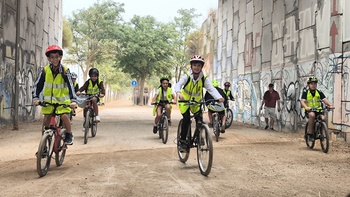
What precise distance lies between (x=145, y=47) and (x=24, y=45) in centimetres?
2429

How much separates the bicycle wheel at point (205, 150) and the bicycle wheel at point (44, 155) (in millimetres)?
2418

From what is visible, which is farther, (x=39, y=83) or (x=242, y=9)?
(x=242, y=9)

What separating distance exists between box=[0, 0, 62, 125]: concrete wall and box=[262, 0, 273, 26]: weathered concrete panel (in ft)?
32.5

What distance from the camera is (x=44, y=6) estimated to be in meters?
18.7

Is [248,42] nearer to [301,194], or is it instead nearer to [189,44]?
[301,194]

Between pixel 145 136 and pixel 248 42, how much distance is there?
364 inches

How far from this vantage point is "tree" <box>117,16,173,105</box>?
129ft

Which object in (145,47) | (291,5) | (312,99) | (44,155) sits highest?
(145,47)

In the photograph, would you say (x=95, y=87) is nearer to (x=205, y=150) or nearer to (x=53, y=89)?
(x=53, y=89)

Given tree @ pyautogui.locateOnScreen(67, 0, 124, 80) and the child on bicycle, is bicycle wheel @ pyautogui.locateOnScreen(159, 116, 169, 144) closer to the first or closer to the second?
the child on bicycle

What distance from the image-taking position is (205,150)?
5980 millimetres

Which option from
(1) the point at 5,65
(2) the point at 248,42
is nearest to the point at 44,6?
(1) the point at 5,65

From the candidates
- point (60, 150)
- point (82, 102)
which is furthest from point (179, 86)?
point (82, 102)

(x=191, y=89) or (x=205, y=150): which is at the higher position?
(x=191, y=89)
